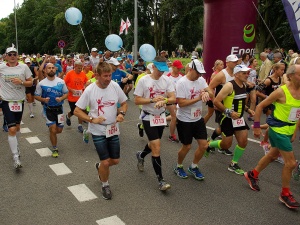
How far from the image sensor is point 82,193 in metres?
4.52

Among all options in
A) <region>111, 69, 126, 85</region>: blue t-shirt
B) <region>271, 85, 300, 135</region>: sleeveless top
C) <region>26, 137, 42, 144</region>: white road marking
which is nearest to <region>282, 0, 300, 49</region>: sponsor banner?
<region>271, 85, 300, 135</region>: sleeveless top

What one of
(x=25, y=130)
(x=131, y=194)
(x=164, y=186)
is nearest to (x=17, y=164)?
(x=131, y=194)

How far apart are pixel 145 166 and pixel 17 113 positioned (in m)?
2.36

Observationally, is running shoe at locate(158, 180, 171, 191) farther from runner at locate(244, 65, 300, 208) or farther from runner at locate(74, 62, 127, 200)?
runner at locate(244, 65, 300, 208)

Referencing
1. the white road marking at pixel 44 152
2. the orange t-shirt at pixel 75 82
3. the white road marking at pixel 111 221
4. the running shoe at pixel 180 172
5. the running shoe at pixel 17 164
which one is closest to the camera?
the white road marking at pixel 111 221

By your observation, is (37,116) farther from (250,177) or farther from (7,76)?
(250,177)

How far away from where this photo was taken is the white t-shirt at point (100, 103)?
414cm

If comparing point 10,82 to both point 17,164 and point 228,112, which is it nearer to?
point 17,164

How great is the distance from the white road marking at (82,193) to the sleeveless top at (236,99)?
2.38 metres

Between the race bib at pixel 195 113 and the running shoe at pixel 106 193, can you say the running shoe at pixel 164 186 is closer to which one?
the running shoe at pixel 106 193

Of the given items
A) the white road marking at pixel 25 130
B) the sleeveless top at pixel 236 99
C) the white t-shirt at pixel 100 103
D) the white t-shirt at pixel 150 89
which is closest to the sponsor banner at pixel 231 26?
the white road marking at pixel 25 130

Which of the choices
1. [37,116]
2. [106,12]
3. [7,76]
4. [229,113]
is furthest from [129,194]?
[106,12]

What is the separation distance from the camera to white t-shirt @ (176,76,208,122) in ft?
15.6

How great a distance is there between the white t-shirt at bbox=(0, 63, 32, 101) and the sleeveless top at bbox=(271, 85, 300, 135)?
13.3ft
